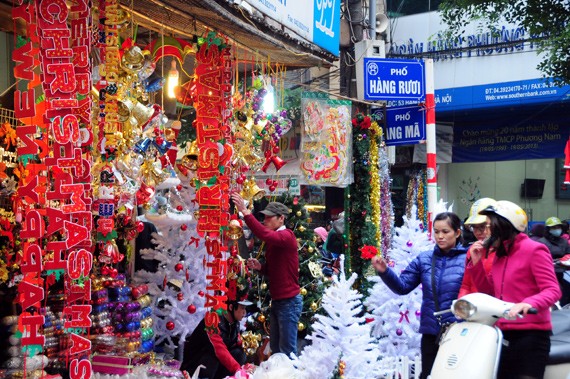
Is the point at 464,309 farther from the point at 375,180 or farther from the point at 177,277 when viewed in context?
the point at 375,180

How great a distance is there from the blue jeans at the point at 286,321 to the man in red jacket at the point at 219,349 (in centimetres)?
53

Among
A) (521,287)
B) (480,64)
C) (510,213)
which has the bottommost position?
(521,287)

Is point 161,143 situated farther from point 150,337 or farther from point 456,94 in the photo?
point 456,94

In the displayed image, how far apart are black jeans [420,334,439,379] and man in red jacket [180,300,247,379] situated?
66.0 inches

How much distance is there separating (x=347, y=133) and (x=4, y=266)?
6.21 meters

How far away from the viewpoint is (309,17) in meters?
7.90

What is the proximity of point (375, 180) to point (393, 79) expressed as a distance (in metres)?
A: 1.77

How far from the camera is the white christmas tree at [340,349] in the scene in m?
5.37

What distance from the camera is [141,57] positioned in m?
5.36

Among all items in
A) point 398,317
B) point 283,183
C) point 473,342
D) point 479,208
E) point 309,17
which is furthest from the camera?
point 283,183

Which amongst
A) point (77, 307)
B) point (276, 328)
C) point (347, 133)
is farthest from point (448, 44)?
point (77, 307)

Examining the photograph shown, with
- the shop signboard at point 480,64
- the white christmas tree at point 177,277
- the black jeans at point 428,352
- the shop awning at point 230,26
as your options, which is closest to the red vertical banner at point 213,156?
the shop awning at point 230,26

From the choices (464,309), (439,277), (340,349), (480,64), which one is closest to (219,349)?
(340,349)

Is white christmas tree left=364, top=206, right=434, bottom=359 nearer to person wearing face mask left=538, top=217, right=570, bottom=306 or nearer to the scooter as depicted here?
the scooter
